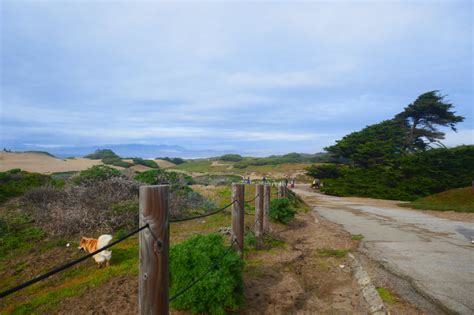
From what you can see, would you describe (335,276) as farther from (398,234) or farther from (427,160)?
(427,160)

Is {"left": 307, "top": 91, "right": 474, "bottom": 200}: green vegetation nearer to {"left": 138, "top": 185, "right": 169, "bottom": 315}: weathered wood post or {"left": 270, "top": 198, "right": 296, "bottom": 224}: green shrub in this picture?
{"left": 270, "top": 198, "right": 296, "bottom": 224}: green shrub

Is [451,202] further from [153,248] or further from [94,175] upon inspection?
[153,248]

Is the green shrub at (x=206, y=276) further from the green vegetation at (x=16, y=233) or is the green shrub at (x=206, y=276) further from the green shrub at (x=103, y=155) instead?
the green shrub at (x=103, y=155)

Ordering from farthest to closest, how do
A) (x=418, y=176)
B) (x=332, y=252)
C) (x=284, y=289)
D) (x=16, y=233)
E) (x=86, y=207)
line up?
1. (x=418, y=176)
2. (x=86, y=207)
3. (x=16, y=233)
4. (x=332, y=252)
5. (x=284, y=289)

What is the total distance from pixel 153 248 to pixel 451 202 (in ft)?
59.6

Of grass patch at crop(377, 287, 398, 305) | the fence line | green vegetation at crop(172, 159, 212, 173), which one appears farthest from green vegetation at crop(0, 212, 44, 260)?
green vegetation at crop(172, 159, 212, 173)

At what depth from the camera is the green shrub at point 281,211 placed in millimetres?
8859

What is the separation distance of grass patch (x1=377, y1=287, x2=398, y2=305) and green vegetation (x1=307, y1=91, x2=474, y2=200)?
19.7 meters

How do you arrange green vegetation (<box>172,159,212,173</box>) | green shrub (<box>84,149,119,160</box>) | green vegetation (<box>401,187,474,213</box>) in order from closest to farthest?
green vegetation (<box>401,187,474,213</box>)
green vegetation (<box>172,159,212,173</box>)
green shrub (<box>84,149,119,160</box>)

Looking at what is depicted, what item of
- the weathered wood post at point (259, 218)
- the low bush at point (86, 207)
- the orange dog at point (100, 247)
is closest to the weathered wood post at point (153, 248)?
the orange dog at point (100, 247)

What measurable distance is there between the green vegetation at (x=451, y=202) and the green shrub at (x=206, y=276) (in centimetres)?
1367

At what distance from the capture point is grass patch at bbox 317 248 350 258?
238 inches

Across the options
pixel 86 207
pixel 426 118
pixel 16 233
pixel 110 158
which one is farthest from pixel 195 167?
pixel 16 233

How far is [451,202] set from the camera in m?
16.2
